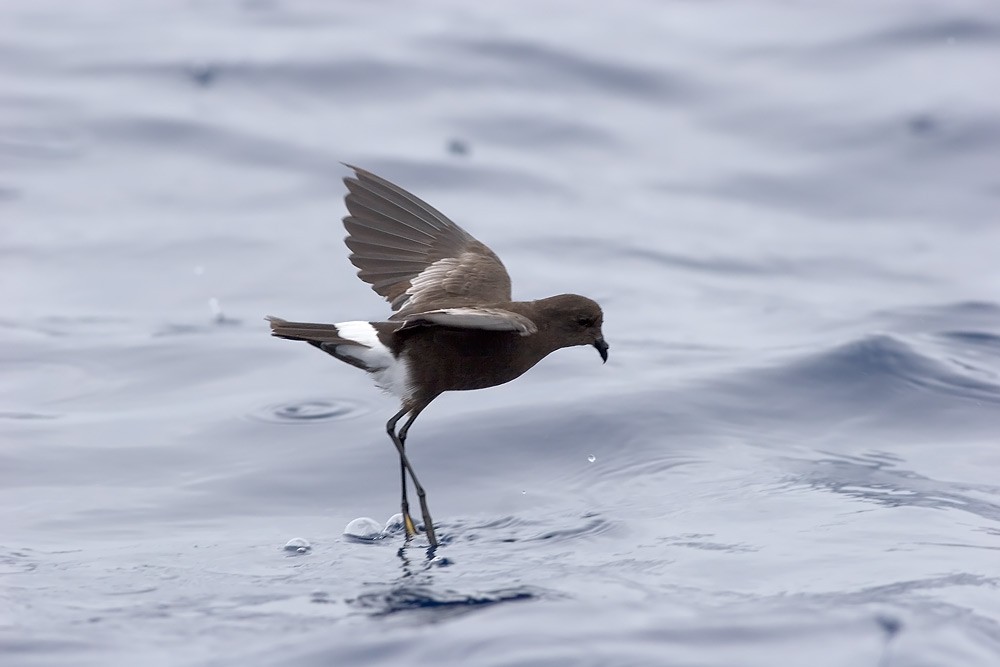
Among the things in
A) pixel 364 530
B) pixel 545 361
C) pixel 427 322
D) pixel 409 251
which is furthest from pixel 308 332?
pixel 545 361

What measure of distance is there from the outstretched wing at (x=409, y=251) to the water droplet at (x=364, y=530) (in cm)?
97

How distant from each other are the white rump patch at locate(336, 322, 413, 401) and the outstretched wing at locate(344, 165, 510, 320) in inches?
19.2

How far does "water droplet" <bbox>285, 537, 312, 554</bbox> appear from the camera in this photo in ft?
18.0

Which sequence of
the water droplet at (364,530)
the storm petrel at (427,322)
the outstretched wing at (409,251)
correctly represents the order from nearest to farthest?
the storm petrel at (427,322), the water droplet at (364,530), the outstretched wing at (409,251)

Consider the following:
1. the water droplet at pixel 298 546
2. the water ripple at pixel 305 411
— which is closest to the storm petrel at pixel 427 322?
the water droplet at pixel 298 546

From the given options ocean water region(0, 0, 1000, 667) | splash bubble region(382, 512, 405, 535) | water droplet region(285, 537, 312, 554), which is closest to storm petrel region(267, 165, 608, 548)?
splash bubble region(382, 512, 405, 535)

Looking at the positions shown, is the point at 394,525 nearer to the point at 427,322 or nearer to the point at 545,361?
the point at 427,322

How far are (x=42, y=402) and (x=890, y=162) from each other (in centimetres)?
764

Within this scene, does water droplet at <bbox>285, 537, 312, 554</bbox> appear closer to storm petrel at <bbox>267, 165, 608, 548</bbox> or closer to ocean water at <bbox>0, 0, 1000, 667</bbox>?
ocean water at <bbox>0, 0, 1000, 667</bbox>

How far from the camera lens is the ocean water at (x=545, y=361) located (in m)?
4.73

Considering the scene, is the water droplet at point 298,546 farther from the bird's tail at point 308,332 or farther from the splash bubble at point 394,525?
the bird's tail at point 308,332

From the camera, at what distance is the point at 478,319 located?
4.83 m

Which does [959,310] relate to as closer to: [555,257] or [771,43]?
[555,257]

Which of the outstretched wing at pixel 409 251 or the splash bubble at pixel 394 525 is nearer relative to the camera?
the splash bubble at pixel 394 525
